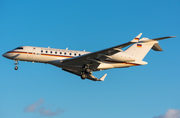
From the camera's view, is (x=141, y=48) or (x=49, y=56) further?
(x=141, y=48)

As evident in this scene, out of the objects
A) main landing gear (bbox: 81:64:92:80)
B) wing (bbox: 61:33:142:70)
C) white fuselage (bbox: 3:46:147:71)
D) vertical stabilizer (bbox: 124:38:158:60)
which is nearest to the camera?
wing (bbox: 61:33:142:70)

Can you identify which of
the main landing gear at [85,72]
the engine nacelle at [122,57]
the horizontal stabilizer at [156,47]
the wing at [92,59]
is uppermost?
the horizontal stabilizer at [156,47]

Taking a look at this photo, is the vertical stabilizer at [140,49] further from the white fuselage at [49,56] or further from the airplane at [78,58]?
the white fuselage at [49,56]

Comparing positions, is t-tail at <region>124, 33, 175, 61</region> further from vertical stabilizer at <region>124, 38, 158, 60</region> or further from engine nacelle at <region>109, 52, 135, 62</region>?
engine nacelle at <region>109, 52, 135, 62</region>

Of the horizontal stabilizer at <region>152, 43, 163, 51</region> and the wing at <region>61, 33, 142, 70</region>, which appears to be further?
the horizontal stabilizer at <region>152, 43, 163, 51</region>

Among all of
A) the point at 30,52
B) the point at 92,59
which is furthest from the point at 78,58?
the point at 30,52

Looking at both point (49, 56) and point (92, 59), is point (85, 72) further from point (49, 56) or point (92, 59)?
point (49, 56)

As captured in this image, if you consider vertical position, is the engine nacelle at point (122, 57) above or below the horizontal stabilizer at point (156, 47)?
below

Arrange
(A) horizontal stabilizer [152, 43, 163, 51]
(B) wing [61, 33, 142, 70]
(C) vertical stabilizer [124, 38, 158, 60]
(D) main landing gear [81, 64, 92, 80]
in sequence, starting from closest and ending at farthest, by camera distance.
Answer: (B) wing [61, 33, 142, 70]
(D) main landing gear [81, 64, 92, 80]
(A) horizontal stabilizer [152, 43, 163, 51]
(C) vertical stabilizer [124, 38, 158, 60]

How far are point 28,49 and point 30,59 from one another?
1.15 metres

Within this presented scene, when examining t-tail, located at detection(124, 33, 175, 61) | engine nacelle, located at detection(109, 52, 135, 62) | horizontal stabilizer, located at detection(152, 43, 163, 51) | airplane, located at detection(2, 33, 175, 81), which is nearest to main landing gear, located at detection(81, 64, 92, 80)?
airplane, located at detection(2, 33, 175, 81)

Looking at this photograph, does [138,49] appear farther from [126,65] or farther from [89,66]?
[89,66]

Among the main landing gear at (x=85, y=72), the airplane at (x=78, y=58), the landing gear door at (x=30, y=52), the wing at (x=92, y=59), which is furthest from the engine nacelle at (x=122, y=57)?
the landing gear door at (x=30, y=52)

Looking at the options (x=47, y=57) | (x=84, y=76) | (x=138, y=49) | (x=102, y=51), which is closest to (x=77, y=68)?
(x=84, y=76)
